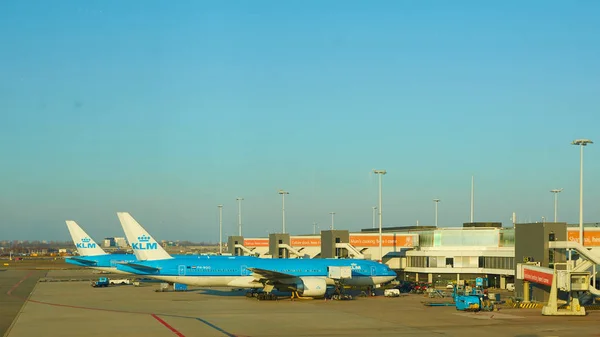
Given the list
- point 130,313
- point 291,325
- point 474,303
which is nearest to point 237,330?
point 291,325

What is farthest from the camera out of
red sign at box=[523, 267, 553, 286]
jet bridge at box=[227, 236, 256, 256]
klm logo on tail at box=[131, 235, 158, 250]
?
jet bridge at box=[227, 236, 256, 256]

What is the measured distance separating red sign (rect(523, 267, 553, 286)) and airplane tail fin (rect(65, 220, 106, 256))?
58.7m

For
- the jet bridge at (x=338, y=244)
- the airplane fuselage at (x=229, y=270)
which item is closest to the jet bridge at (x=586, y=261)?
the airplane fuselage at (x=229, y=270)

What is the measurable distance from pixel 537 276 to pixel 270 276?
2359cm

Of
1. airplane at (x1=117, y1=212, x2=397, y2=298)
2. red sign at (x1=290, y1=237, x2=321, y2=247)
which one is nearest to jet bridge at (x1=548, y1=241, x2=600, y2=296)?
airplane at (x1=117, y1=212, x2=397, y2=298)

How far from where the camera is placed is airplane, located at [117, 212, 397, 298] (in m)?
64.1

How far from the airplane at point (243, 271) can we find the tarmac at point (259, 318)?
5.59 ft

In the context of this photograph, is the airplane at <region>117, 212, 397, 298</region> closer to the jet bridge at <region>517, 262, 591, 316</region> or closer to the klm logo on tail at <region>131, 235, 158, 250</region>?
the klm logo on tail at <region>131, 235, 158, 250</region>

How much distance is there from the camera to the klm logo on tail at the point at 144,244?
68.2m

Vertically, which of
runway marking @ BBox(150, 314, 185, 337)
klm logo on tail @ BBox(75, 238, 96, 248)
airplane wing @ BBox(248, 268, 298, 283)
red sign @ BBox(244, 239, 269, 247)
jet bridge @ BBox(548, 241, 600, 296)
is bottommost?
red sign @ BBox(244, 239, 269, 247)

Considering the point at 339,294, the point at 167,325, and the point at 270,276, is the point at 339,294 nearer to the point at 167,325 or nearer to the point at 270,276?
the point at 270,276

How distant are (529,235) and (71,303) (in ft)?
136

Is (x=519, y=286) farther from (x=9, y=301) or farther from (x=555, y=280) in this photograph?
(x=9, y=301)

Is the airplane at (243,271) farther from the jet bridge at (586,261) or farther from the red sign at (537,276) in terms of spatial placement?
the jet bridge at (586,261)
